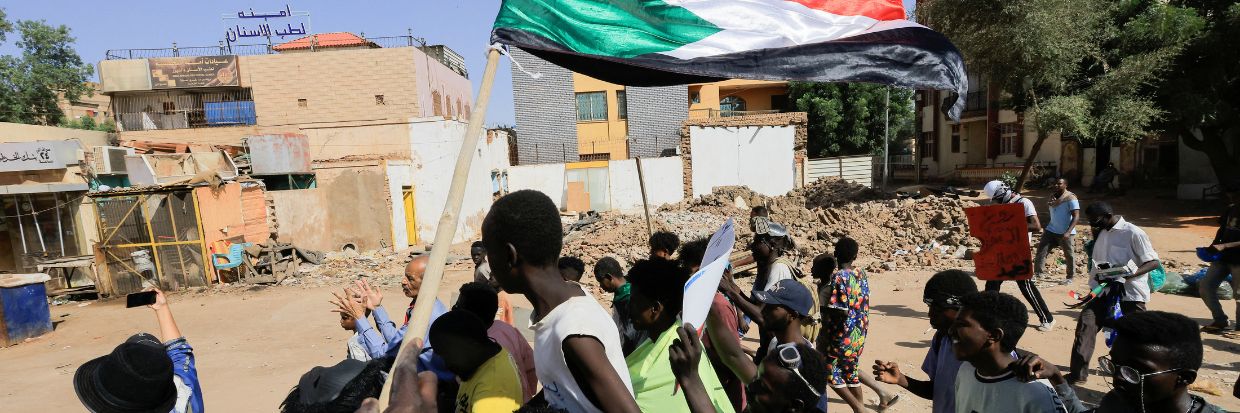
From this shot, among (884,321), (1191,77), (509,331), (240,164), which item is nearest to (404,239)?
(240,164)

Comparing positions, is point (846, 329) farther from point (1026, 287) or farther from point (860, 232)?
point (860, 232)

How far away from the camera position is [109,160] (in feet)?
45.1

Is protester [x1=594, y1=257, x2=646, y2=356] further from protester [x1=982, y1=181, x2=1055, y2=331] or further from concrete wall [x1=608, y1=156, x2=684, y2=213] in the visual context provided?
concrete wall [x1=608, y1=156, x2=684, y2=213]

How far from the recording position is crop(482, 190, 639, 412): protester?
1593 millimetres

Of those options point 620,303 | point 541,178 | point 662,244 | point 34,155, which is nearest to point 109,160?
point 34,155

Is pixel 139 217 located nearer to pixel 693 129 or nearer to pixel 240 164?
pixel 240 164

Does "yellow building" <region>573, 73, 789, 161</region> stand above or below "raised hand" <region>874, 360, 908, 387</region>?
above

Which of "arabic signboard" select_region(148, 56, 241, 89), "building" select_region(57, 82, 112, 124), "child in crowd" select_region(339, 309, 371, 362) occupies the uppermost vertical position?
"building" select_region(57, 82, 112, 124)

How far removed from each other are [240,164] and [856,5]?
57.3 ft

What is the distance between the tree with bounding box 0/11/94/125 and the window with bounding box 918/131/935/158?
153 ft

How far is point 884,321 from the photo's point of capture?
7262 millimetres

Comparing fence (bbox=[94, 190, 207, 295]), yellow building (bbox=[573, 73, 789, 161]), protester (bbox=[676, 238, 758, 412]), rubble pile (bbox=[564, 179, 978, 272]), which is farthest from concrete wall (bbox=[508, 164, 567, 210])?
protester (bbox=[676, 238, 758, 412])

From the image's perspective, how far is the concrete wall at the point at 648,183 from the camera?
24656mm

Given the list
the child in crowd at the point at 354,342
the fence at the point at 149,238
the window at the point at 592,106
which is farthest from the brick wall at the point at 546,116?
the child in crowd at the point at 354,342
